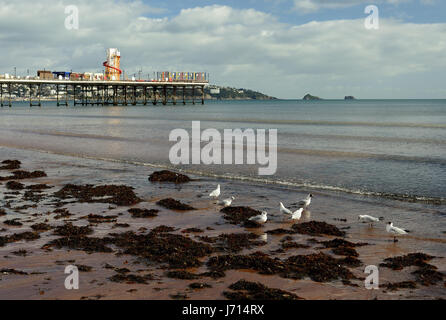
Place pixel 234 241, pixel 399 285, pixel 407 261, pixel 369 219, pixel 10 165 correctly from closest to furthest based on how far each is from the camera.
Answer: pixel 399 285 < pixel 407 261 < pixel 234 241 < pixel 369 219 < pixel 10 165

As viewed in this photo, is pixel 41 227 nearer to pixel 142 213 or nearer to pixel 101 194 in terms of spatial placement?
pixel 142 213

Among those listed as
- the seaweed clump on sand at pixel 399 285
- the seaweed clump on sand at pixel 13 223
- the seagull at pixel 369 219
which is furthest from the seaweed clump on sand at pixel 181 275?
the seagull at pixel 369 219

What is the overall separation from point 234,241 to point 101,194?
20.8 feet

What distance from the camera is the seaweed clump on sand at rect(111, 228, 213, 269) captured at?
8.42m

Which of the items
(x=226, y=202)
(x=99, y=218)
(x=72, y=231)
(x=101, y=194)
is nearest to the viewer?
(x=72, y=231)

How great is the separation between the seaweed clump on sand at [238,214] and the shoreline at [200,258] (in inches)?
9.0

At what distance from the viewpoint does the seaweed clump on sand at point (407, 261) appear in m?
8.31

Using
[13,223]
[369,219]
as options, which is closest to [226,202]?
[369,219]

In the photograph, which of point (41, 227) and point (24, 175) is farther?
point (24, 175)

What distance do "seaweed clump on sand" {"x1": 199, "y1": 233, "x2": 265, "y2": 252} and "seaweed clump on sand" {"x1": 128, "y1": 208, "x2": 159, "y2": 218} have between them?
8.35 ft

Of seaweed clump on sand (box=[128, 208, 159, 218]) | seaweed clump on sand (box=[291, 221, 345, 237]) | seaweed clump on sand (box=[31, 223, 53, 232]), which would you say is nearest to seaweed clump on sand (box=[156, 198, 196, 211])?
seaweed clump on sand (box=[128, 208, 159, 218])

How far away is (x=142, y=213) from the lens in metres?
12.0

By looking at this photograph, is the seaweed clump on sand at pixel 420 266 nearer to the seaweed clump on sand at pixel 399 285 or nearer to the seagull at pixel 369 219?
the seaweed clump on sand at pixel 399 285
